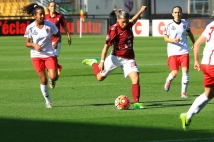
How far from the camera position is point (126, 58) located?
14.1 metres

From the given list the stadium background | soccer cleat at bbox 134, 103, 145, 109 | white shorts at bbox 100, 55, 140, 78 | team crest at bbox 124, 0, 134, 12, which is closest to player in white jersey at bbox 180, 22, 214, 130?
soccer cleat at bbox 134, 103, 145, 109

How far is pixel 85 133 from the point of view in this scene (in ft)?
35.3

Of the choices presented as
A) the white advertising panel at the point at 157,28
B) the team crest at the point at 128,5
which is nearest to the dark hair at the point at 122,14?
the white advertising panel at the point at 157,28

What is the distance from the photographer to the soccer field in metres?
10.5

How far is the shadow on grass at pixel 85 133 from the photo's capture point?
33.2 ft

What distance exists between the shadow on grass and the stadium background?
3776 cm

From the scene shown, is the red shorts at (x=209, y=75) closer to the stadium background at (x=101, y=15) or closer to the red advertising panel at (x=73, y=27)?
the stadium background at (x=101, y=15)

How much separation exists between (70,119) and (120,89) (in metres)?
5.46

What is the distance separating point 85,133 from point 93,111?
272cm

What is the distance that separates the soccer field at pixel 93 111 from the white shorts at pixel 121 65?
2.60ft

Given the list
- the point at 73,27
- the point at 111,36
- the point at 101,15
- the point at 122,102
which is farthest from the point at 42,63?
the point at 101,15

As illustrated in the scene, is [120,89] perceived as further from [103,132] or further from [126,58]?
[103,132]

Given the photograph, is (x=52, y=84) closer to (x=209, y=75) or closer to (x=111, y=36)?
(x=111, y=36)

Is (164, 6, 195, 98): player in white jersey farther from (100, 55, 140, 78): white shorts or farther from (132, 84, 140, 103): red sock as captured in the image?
(132, 84, 140, 103): red sock
